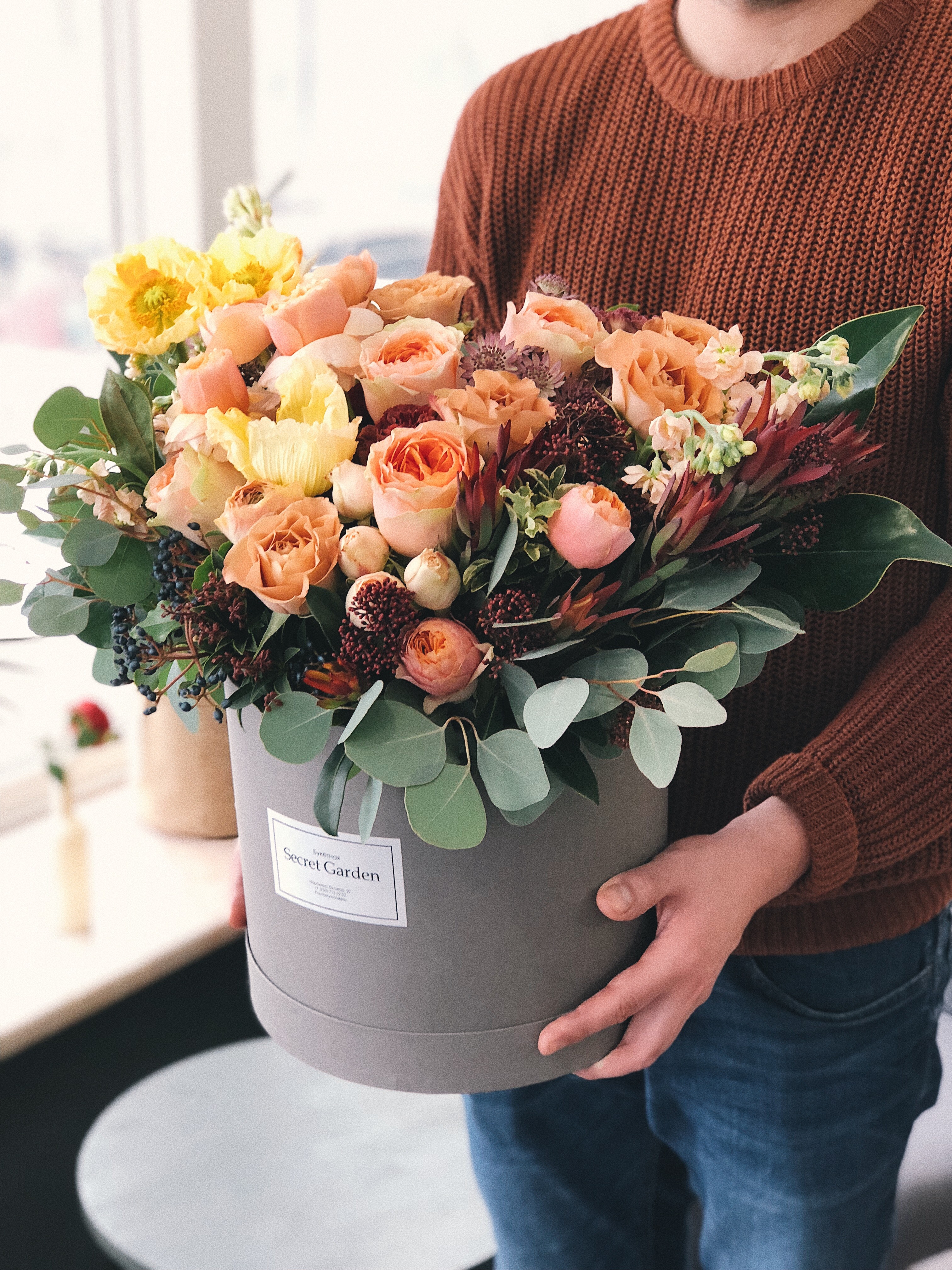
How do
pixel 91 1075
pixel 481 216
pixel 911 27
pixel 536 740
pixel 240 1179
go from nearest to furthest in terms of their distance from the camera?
pixel 536 740
pixel 911 27
pixel 481 216
pixel 240 1179
pixel 91 1075

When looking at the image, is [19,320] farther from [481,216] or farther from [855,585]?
[855,585]

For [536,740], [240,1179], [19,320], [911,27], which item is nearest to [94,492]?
[536,740]

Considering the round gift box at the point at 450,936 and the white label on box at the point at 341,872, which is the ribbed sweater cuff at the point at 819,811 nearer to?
the round gift box at the point at 450,936

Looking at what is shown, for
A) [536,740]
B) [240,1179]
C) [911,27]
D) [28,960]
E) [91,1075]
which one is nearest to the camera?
[536,740]

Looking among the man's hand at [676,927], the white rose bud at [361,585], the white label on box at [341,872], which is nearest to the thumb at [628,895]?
the man's hand at [676,927]

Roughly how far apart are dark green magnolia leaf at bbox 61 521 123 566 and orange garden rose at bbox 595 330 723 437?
0.84 feet

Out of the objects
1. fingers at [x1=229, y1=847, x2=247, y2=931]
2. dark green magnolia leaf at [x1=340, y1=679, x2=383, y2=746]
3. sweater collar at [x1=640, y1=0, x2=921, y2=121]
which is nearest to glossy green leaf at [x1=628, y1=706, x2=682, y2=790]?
dark green magnolia leaf at [x1=340, y1=679, x2=383, y2=746]

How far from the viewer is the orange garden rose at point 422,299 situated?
24.7 inches

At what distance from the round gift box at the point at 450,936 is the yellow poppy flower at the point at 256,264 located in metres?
0.22

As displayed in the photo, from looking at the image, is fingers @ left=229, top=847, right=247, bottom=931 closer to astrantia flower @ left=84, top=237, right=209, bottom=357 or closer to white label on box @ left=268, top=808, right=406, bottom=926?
white label on box @ left=268, top=808, right=406, bottom=926

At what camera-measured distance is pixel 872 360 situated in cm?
59

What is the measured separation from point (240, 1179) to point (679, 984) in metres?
0.77

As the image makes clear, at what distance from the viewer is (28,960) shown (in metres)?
1.45

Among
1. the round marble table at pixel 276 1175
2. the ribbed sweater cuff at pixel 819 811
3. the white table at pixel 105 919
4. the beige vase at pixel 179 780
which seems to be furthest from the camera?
the beige vase at pixel 179 780
